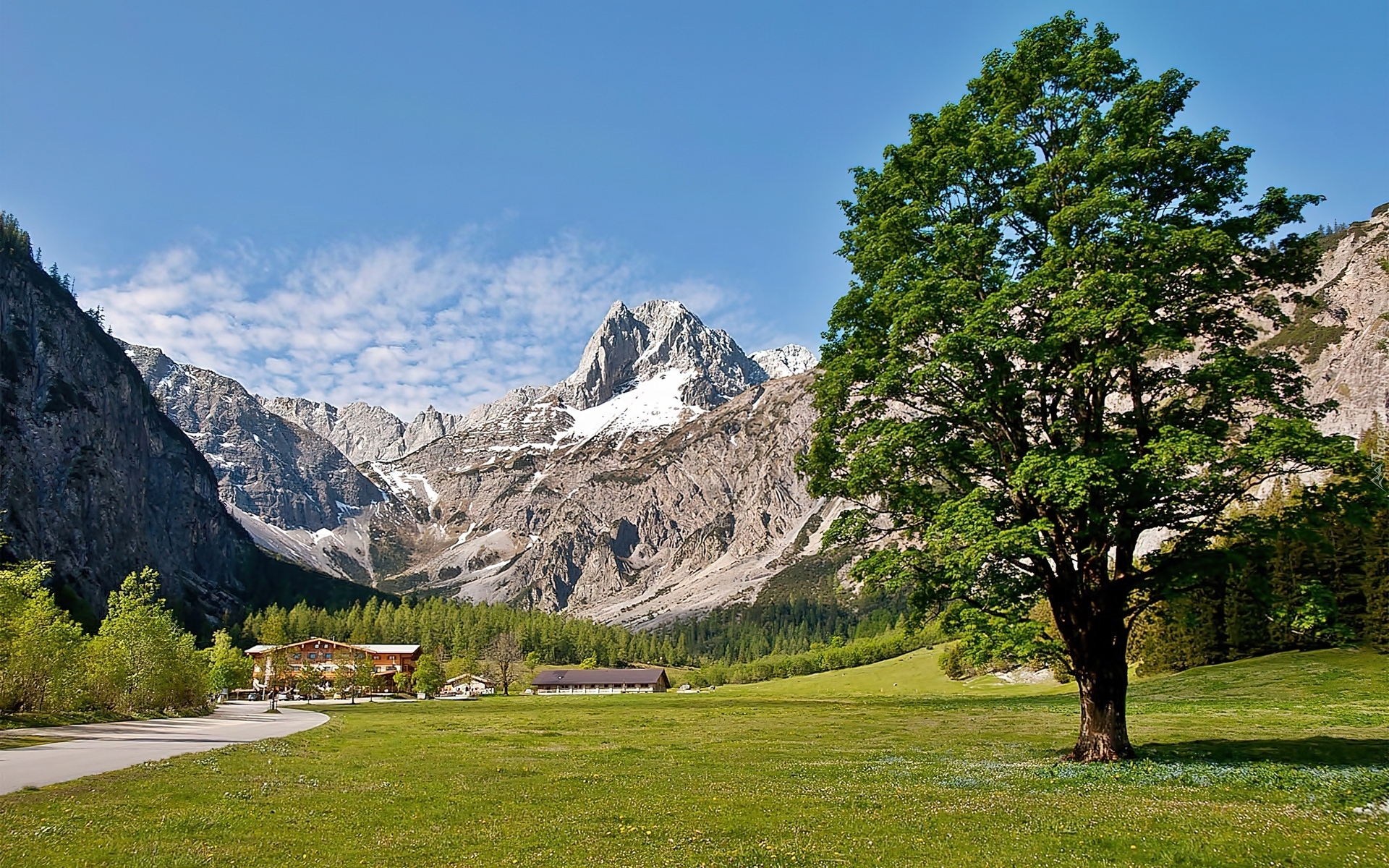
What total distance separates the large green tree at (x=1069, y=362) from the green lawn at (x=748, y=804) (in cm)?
580

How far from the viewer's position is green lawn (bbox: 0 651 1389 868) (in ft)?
43.4

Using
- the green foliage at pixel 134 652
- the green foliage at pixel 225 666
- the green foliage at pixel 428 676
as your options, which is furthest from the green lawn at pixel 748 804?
the green foliage at pixel 428 676

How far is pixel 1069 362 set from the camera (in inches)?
936

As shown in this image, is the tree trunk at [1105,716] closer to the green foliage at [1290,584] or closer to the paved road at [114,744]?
the green foliage at [1290,584]

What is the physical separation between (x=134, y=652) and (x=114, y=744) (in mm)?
37987

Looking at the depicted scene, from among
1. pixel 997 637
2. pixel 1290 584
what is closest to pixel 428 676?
pixel 1290 584

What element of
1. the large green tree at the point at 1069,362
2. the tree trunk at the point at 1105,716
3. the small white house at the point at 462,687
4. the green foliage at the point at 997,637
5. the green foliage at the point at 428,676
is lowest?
the small white house at the point at 462,687

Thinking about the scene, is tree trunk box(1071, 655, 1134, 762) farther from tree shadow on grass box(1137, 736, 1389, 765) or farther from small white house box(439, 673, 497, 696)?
small white house box(439, 673, 497, 696)

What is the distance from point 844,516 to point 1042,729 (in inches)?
1092

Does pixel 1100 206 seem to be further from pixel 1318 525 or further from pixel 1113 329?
pixel 1318 525

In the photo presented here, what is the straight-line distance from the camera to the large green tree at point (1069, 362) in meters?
21.3

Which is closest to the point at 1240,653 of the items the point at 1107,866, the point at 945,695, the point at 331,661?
the point at 945,695

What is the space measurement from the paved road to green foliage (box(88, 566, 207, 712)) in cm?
497

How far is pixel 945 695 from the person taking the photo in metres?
117
